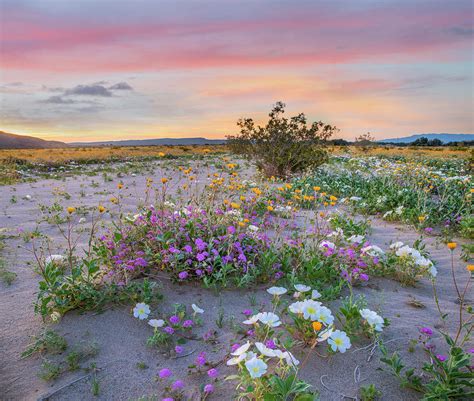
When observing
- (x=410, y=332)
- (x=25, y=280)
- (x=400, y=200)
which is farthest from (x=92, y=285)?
(x=400, y=200)

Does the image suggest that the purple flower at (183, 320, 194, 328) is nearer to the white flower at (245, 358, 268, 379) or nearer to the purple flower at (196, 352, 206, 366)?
the purple flower at (196, 352, 206, 366)

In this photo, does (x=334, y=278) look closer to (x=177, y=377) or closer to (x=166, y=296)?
(x=166, y=296)

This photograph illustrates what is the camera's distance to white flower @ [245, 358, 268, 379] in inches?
81.0

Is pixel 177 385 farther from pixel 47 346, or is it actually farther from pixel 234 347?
pixel 47 346

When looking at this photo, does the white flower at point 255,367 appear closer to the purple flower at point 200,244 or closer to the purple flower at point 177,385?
the purple flower at point 177,385

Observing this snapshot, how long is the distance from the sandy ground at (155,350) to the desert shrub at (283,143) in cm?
867

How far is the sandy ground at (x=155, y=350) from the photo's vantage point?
2.46 metres

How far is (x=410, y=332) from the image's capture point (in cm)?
308

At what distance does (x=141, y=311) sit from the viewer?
308 centimetres

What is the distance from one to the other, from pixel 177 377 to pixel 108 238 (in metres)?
2.33

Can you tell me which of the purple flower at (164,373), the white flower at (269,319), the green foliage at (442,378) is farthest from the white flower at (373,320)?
the purple flower at (164,373)

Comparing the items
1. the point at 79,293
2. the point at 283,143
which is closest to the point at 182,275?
the point at 79,293

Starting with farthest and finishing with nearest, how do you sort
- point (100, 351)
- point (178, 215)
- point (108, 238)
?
1. point (178, 215)
2. point (108, 238)
3. point (100, 351)

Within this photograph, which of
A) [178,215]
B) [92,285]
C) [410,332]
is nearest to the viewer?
[410,332]
